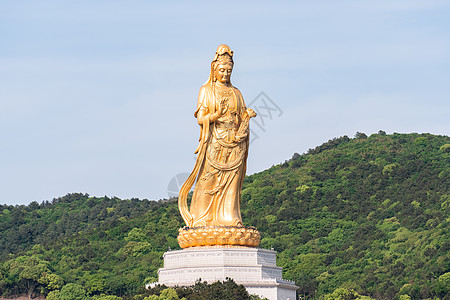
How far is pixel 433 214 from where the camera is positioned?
60.6m

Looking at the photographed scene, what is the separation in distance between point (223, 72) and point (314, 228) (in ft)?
108

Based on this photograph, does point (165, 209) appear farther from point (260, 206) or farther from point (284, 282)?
point (284, 282)

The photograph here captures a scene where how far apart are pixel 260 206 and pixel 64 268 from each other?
672 inches

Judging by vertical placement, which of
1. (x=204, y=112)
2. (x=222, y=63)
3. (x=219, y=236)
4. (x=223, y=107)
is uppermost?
(x=222, y=63)

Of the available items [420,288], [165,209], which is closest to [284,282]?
[420,288]

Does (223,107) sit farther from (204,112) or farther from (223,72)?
(223,72)

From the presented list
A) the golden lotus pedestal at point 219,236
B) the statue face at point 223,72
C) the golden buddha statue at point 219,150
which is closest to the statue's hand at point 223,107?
the golden buddha statue at point 219,150

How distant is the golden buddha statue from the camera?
3256 centimetres

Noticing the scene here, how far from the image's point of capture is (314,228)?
6462 centimetres

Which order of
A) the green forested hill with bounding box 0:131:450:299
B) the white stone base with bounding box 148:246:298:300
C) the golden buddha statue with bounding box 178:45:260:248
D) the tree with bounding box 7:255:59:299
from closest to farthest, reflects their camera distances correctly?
the white stone base with bounding box 148:246:298:300
the golden buddha statue with bounding box 178:45:260:248
the tree with bounding box 7:255:59:299
the green forested hill with bounding box 0:131:450:299

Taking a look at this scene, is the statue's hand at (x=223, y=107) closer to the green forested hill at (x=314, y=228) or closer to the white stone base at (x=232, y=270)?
the white stone base at (x=232, y=270)

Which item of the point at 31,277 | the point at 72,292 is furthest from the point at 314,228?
the point at 31,277

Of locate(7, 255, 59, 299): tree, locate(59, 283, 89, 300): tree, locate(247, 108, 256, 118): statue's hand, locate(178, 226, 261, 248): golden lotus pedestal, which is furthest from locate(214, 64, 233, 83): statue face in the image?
locate(7, 255, 59, 299): tree

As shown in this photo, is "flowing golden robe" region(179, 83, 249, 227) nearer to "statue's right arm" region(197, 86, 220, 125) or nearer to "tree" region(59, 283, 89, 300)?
"statue's right arm" region(197, 86, 220, 125)
